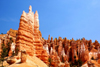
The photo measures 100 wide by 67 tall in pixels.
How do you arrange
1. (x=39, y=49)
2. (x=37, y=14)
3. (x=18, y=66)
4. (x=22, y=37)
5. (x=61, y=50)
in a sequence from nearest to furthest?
(x=18, y=66) < (x=22, y=37) < (x=39, y=49) < (x=37, y=14) < (x=61, y=50)

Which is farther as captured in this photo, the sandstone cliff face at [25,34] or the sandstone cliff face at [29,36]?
the sandstone cliff face at [29,36]

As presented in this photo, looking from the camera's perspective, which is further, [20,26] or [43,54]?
[43,54]

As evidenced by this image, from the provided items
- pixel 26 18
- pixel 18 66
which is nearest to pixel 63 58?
pixel 26 18

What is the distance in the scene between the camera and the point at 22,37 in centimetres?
2588

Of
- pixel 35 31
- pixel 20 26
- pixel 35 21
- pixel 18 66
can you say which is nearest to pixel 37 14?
pixel 35 21

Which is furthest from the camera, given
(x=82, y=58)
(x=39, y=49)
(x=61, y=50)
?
(x=61, y=50)

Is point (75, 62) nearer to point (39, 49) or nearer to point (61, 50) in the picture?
point (61, 50)

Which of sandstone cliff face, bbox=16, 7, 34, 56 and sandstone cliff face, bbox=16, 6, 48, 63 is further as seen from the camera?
sandstone cliff face, bbox=16, 6, 48, 63

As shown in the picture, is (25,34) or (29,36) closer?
(25,34)

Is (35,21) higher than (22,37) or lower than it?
higher

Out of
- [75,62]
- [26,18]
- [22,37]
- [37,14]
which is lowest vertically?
[75,62]

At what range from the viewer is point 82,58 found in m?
52.9

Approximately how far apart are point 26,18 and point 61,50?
35227mm

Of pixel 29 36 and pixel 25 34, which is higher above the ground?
pixel 25 34
